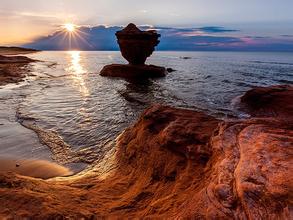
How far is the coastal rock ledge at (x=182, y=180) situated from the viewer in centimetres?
327

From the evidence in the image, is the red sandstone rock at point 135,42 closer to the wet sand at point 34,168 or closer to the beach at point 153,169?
the beach at point 153,169

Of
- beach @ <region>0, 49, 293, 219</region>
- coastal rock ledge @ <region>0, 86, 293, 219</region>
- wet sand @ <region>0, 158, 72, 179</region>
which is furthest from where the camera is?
wet sand @ <region>0, 158, 72, 179</region>

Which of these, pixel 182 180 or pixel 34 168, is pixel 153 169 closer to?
pixel 182 180

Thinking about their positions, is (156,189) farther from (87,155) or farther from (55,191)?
(87,155)

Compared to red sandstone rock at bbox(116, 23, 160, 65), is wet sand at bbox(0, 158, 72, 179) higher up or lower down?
lower down

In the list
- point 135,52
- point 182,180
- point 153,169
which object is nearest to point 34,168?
point 153,169

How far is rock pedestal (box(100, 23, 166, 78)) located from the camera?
35.6 metres

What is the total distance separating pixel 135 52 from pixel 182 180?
33.2 metres

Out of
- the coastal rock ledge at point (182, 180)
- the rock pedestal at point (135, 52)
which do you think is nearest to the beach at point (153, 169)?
the coastal rock ledge at point (182, 180)

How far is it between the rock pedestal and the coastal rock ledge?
28.6 metres

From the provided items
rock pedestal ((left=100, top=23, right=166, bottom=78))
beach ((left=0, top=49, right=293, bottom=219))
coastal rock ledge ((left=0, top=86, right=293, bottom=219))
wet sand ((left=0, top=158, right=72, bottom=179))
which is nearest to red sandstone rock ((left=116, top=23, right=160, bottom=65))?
rock pedestal ((left=100, top=23, right=166, bottom=78))

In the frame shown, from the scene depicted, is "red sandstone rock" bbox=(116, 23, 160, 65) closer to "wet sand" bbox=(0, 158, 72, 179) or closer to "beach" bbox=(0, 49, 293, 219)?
"beach" bbox=(0, 49, 293, 219)

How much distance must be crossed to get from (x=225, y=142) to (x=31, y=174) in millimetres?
5272

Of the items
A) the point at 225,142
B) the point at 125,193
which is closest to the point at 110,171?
the point at 125,193
